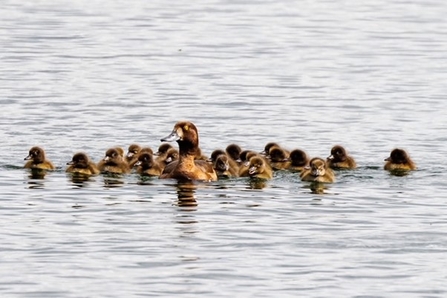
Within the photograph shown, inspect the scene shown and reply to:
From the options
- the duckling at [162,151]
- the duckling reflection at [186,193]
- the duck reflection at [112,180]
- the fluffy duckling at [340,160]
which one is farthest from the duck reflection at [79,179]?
the fluffy duckling at [340,160]

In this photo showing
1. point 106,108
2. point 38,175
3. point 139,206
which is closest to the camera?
point 139,206

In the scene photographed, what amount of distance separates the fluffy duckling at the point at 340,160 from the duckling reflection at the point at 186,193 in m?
1.79

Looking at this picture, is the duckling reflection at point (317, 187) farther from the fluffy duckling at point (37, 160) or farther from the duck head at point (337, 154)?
the fluffy duckling at point (37, 160)

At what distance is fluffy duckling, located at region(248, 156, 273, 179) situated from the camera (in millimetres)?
20234

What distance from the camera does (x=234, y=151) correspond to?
71.9ft

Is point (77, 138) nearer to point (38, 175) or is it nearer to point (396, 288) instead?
point (38, 175)

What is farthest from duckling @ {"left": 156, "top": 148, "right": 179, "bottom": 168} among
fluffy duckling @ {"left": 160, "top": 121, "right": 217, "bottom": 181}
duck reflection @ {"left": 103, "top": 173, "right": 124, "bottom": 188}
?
duck reflection @ {"left": 103, "top": 173, "right": 124, "bottom": 188}

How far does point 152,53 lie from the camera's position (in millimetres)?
32844

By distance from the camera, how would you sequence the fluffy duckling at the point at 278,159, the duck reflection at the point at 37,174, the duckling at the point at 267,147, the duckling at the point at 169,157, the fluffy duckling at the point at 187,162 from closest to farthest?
the duck reflection at the point at 37,174 < the fluffy duckling at the point at 187,162 < the fluffy duckling at the point at 278,159 < the duckling at the point at 169,157 < the duckling at the point at 267,147

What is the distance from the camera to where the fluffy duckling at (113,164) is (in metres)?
20.7

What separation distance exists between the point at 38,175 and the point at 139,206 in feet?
7.42

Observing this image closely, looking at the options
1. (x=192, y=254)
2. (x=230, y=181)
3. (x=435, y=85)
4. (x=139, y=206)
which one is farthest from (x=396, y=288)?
(x=435, y=85)

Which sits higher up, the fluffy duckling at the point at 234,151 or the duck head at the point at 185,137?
the duck head at the point at 185,137

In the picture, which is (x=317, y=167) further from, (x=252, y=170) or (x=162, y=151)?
(x=162, y=151)
